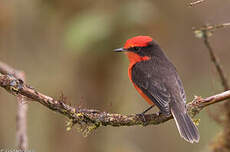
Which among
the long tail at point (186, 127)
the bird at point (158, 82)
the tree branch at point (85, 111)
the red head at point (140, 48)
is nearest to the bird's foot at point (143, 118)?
the tree branch at point (85, 111)

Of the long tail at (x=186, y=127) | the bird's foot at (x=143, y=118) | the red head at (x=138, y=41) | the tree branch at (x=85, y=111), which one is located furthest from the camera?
the red head at (x=138, y=41)

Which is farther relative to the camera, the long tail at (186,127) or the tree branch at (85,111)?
the long tail at (186,127)

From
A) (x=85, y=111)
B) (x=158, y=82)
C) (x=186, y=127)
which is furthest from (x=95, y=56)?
(x=85, y=111)

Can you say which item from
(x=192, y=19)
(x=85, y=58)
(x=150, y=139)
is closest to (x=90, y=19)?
(x=85, y=58)

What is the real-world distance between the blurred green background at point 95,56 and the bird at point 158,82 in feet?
1.65

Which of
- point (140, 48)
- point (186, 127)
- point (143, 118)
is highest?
point (140, 48)

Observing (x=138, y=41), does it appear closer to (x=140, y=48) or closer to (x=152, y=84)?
(x=140, y=48)

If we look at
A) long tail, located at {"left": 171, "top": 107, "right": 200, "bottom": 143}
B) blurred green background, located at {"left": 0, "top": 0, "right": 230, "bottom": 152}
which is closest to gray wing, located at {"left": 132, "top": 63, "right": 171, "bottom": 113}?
long tail, located at {"left": 171, "top": 107, "right": 200, "bottom": 143}

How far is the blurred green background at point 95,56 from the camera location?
632 cm

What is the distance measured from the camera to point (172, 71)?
5.75 meters

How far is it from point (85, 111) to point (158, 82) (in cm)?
168

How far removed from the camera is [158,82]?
5465mm

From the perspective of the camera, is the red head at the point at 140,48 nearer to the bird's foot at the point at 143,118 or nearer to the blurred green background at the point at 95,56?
the blurred green background at the point at 95,56

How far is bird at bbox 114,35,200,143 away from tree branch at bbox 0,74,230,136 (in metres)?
0.21
